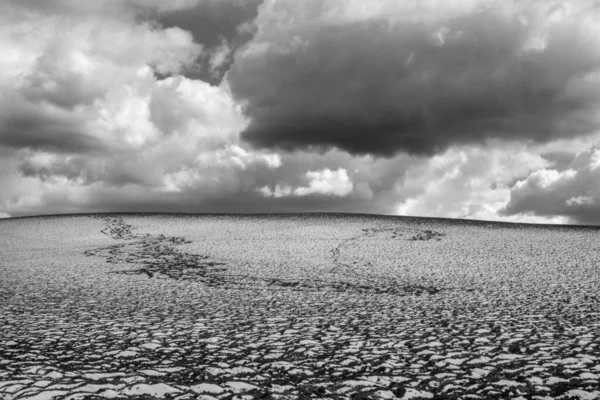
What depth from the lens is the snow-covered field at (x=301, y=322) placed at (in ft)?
14.9

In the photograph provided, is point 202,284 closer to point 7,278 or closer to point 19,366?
point 7,278

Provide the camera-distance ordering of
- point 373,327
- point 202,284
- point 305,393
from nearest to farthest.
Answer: point 305,393 < point 373,327 < point 202,284

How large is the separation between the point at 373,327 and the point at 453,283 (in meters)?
6.83

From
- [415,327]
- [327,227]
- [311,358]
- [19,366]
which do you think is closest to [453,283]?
[415,327]

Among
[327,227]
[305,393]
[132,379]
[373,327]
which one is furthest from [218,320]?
[327,227]

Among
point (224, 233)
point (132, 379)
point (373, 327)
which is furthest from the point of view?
point (224, 233)

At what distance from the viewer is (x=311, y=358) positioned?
5.36m

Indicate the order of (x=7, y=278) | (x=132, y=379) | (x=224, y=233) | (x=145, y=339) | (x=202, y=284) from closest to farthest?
(x=132, y=379) → (x=145, y=339) → (x=202, y=284) → (x=7, y=278) → (x=224, y=233)

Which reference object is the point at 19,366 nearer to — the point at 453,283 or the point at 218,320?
the point at 218,320

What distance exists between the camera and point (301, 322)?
7535 millimetres

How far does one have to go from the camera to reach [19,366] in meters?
5.06

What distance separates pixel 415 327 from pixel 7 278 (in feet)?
43.3

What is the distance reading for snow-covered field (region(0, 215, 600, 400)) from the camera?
4.54 meters

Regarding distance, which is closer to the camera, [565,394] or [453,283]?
[565,394]
